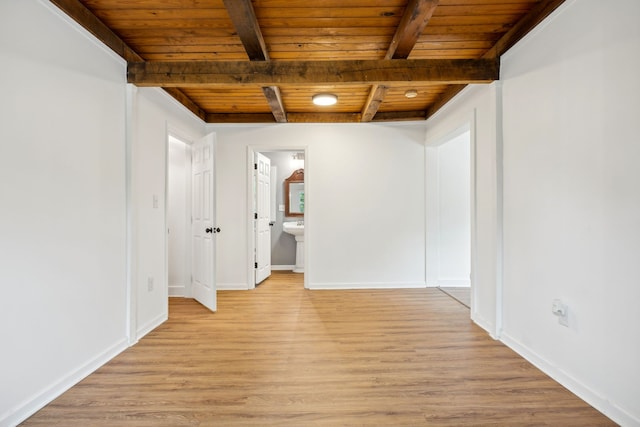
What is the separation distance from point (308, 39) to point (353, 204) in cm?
233

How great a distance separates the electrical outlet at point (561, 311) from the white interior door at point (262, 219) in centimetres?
356

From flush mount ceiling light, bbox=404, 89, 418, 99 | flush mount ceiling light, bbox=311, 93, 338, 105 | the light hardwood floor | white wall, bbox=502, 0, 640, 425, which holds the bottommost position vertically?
the light hardwood floor

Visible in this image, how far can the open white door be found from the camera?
354 centimetres

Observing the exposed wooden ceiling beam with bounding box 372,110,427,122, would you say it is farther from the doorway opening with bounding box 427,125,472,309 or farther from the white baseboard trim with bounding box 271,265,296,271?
the white baseboard trim with bounding box 271,265,296,271

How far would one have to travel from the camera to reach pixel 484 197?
116 inches

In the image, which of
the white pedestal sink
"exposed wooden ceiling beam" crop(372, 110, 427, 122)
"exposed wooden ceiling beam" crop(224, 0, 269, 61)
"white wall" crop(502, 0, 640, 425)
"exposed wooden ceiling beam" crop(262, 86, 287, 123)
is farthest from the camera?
the white pedestal sink

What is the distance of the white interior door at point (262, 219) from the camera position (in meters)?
4.69

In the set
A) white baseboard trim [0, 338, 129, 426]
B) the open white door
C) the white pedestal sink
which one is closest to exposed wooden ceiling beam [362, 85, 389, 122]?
the open white door

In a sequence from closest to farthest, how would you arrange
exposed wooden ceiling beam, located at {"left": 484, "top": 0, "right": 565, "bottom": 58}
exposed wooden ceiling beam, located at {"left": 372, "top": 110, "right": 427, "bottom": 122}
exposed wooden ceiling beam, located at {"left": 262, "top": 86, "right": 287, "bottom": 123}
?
exposed wooden ceiling beam, located at {"left": 484, "top": 0, "right": 565, "bottom": 58} → exposed wooden ceiling beam, located at {"left": 262, "top": 86, "right": 287, "bottom": 123} → exposed wooden ceiling beam, located at {"left": 372, "top": 110, "right": 427, "bottom": 122}

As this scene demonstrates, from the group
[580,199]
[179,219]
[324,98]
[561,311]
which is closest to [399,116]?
[324,98]

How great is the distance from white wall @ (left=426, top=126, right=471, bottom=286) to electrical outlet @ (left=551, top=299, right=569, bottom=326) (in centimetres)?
234

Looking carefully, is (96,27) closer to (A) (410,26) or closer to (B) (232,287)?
(A) (410,26)

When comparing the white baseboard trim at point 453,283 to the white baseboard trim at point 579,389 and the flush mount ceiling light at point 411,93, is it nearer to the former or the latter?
the white baseboard trim at point 579,389

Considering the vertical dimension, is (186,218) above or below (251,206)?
below
